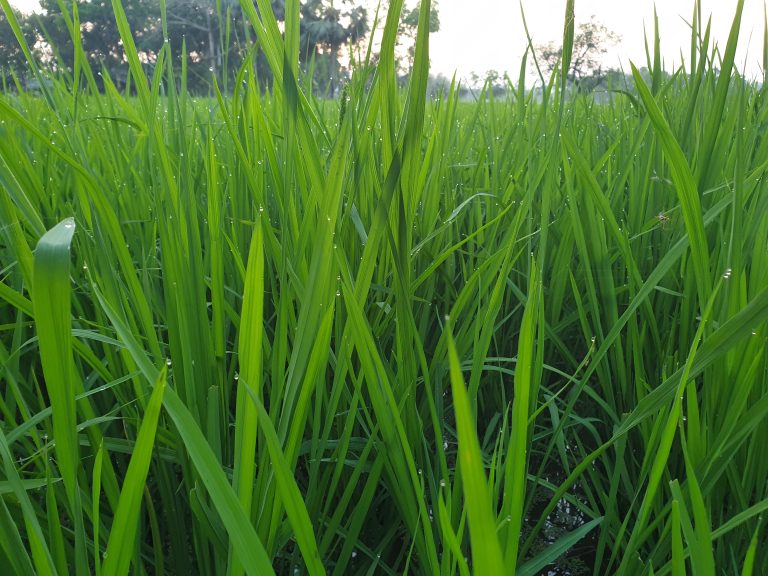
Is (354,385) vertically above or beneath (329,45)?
beneath

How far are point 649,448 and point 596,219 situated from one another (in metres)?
0.31

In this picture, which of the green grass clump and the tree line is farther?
the tree line

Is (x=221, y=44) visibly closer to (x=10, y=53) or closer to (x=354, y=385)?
(x=354, y=385)

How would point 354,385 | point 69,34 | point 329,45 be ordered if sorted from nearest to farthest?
1. point 354,385
2. point 69,34
3. point 329,45

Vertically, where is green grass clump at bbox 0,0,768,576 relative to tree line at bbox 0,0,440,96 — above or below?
below

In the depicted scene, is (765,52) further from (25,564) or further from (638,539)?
(25,564)

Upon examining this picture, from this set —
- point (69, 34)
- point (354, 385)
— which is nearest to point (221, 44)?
point (69, 34)

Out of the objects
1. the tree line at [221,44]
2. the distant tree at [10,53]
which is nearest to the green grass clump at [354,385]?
the tree line at [221,44]

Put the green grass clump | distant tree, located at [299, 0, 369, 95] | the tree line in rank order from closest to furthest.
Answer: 1. the green grass clump
2. the tree line
3. distant tree, located at [299, 0, 369, 95]

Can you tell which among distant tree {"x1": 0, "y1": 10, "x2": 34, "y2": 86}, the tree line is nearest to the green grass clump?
the tree line

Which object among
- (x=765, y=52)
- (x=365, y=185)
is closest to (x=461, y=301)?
(x=365, y=185)

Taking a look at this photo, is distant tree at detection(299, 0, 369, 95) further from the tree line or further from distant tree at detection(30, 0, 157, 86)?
distant tree at detection(30, 0, 157, 86)

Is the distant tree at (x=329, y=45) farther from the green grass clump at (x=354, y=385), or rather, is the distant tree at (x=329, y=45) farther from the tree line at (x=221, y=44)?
the green grass clump at (x=354, y=385)

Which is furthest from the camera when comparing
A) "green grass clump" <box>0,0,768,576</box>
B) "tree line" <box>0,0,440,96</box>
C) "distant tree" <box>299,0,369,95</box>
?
"distant tree" <box>299,0,369,95</box>
